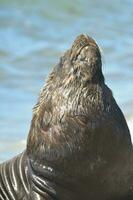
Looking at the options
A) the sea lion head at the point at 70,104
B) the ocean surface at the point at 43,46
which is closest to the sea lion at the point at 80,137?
the sea lion head at the point at 70,104

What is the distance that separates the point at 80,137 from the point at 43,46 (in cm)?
1267

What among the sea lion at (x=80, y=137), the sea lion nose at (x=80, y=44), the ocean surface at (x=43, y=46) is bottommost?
the sea lion at (x=80, y=137)

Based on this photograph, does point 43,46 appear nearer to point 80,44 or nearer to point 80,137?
point 80,44

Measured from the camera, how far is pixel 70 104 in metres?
7.15

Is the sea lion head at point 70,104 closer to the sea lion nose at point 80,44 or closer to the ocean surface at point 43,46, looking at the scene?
the sea lion nose at point 80,44

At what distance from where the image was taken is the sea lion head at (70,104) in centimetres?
712

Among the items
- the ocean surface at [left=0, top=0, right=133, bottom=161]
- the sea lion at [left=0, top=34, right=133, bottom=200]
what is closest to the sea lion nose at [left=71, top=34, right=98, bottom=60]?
the sea lion at [left=0, top=34, right=133, bottom=200]

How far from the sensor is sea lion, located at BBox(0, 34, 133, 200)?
7117 mm

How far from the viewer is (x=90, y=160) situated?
713 cm

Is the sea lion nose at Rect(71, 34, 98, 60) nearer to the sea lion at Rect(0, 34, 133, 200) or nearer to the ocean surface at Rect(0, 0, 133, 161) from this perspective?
the sea lion at Rect(0, 34, 133, 200)

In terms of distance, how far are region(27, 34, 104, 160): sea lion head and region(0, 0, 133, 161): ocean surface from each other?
441cm

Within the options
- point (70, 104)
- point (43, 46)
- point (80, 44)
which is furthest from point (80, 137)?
point (43, 46)

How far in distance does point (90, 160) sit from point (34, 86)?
8.32 m

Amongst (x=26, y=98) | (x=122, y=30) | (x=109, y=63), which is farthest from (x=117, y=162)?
(x=122, y=30)
